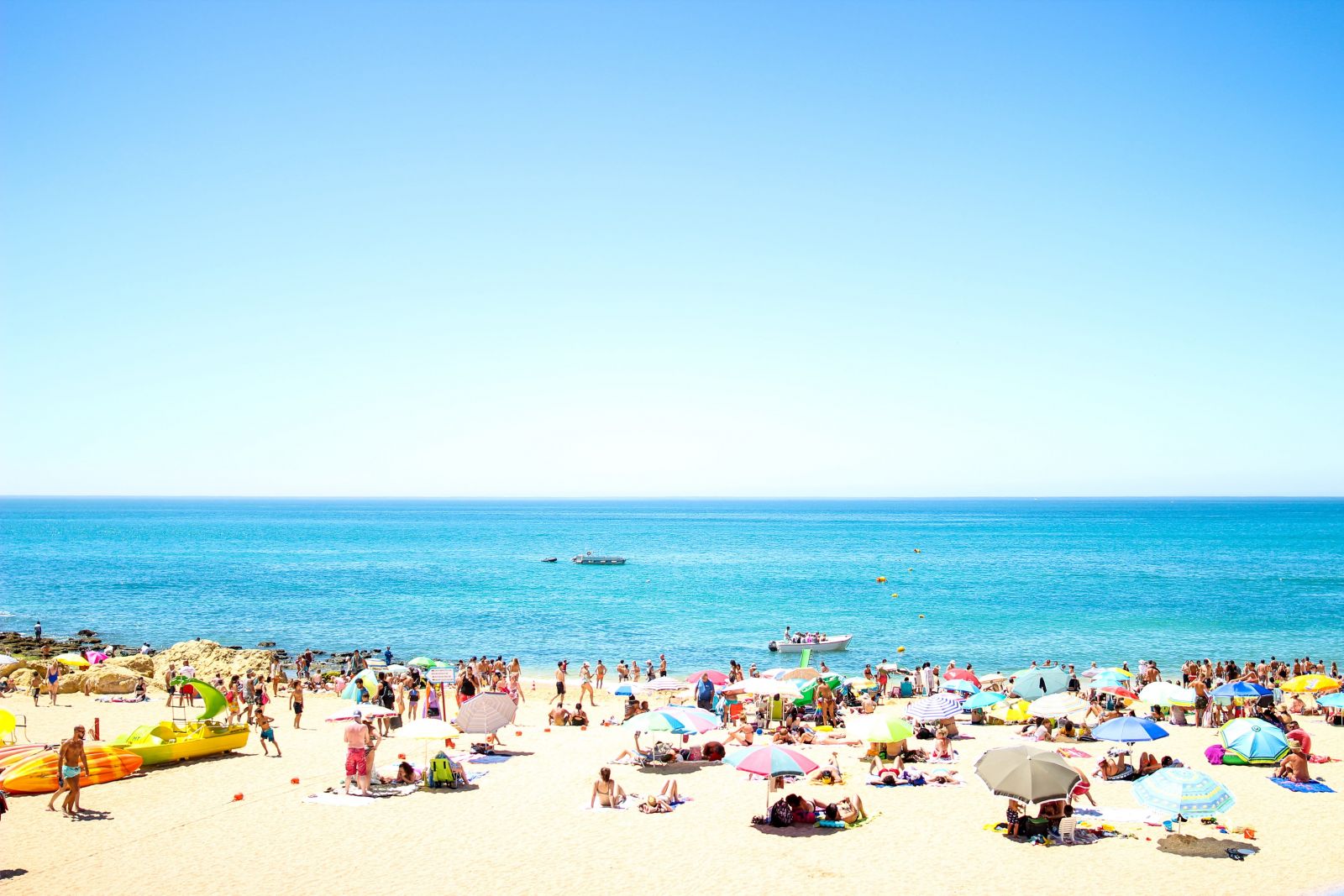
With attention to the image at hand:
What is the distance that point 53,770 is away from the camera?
54.6ft

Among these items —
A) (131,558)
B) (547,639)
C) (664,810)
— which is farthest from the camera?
(131,558)

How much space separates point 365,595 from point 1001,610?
41717 mm

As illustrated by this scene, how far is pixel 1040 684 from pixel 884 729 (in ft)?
33.8

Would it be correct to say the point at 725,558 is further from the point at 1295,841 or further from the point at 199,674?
the point at 1295,841

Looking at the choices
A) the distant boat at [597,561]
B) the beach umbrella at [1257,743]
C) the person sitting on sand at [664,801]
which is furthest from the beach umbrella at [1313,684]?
the distant boat at [597,561]

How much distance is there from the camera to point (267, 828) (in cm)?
1484

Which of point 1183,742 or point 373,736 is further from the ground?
point 373,736

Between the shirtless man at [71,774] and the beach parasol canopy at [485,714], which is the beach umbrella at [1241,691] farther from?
the shirtless man at [71,774]

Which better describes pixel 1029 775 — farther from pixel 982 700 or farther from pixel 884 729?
pixel 982 700

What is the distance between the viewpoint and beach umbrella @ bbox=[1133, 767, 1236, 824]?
1352 cm

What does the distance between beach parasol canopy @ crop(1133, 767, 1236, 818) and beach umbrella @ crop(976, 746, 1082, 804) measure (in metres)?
1.04

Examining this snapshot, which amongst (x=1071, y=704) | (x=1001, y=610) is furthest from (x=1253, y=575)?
(x=1071, y=704)

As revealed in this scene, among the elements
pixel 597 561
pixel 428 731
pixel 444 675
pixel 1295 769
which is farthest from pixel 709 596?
pixel 1295 769

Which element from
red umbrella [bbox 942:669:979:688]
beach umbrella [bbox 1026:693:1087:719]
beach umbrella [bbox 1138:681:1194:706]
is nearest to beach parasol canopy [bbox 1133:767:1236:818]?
beach umbrella [bbox 1026:693:1087:719]
